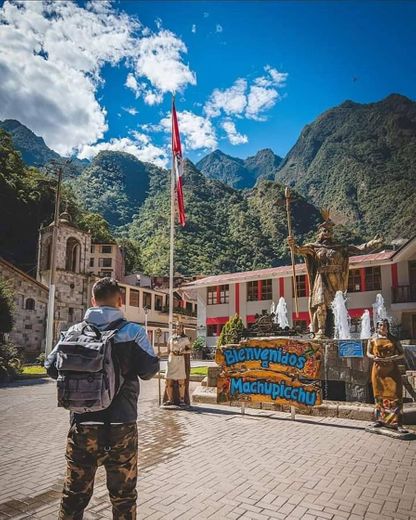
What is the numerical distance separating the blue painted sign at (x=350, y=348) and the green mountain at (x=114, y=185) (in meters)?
103

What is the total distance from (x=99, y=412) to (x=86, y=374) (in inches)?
12.2

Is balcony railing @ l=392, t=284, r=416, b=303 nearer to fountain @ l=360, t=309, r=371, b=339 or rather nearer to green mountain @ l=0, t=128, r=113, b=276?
fountain @ l=360, t=309, r=371, b=339

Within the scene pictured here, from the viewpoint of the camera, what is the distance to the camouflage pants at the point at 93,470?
2.73 meters

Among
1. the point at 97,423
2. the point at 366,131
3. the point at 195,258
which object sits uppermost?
the point at 366,131

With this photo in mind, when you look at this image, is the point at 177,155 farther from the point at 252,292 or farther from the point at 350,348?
the point at 252,292

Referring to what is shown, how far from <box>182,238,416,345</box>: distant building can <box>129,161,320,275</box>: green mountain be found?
130 feet

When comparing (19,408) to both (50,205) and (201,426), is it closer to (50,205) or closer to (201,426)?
(201,426)

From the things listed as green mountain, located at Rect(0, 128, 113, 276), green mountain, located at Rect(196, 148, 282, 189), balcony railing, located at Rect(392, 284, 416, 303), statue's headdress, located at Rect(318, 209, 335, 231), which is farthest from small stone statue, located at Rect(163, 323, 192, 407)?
green mountain, located at Rect(196, 148, 282, 189)

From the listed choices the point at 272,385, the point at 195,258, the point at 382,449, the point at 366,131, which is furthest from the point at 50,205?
the point at 366,131

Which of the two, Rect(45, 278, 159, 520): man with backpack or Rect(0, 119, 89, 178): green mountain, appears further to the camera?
Rect(0, 119, 89, 178): green mountain

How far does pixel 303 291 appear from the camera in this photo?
3012 cm

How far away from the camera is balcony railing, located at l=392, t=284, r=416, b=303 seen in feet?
83.3

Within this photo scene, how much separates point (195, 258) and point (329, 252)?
67562 mm

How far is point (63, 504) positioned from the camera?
275 cm
